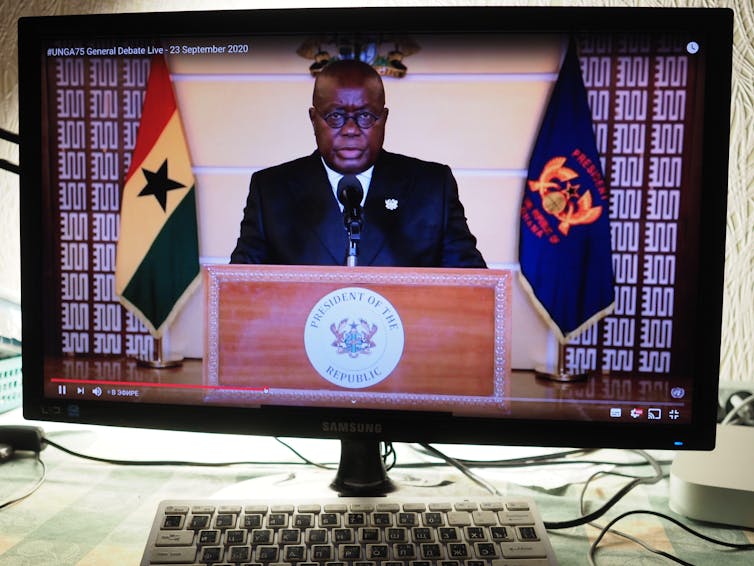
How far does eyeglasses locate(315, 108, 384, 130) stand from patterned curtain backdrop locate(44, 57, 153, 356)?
0.21 m

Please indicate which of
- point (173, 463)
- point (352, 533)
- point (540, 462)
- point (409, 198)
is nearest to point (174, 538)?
point (352, 533)

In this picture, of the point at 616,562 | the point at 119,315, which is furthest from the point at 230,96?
the point at 616,562

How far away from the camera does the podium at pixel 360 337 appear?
2.30 ft

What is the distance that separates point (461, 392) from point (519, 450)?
0.32 meters

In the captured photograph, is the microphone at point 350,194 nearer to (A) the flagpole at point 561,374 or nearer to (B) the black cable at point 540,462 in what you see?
(A) the flagpole at point 561,374

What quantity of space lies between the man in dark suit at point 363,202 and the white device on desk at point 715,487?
1.22 ft

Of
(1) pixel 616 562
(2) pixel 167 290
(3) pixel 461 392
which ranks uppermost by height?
(2) pixel 167 290

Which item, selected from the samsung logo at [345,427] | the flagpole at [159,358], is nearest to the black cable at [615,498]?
the samsung logo at [345,427]

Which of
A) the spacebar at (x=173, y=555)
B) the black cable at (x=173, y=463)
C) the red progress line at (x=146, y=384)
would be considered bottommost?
the black cable at (x=173, y=463)

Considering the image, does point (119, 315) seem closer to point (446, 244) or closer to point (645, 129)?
point (446, 244)

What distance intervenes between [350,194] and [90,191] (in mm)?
295

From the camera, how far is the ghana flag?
723mm

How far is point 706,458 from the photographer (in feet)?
2.73

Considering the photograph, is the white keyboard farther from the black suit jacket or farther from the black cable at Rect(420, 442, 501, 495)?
the black suit jacket
